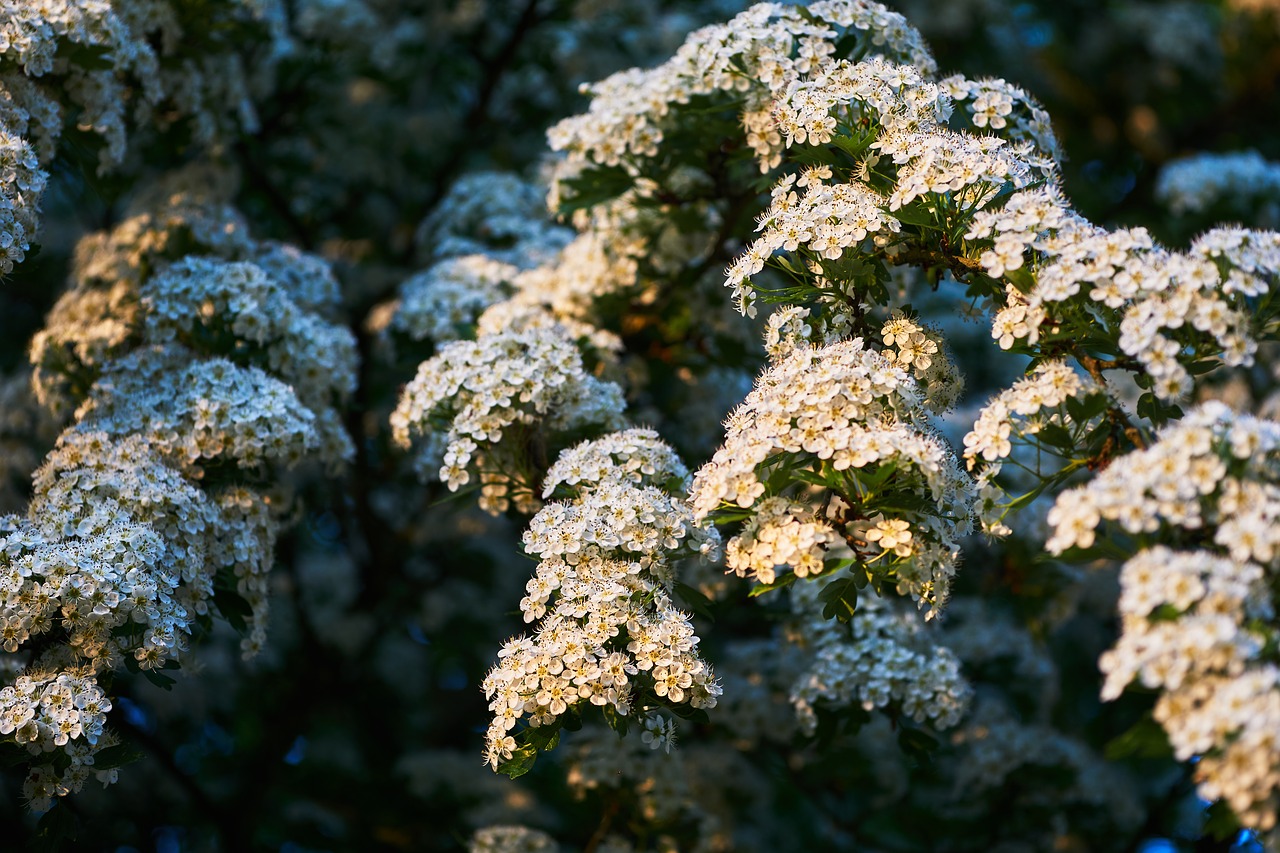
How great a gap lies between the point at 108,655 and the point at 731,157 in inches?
147

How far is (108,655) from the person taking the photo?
4.95 metres

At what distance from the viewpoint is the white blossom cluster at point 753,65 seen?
231 inches

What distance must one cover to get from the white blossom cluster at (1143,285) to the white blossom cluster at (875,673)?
6.50ft

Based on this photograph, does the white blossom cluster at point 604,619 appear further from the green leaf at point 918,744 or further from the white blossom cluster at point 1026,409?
the green leaf at point 918,744

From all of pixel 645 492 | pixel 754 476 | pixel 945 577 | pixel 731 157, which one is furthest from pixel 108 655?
pixel 731 157

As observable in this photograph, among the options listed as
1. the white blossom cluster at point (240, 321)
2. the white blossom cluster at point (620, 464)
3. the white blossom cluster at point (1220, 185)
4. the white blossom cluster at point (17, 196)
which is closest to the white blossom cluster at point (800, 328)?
the white blossom cluster at point (620, 464)

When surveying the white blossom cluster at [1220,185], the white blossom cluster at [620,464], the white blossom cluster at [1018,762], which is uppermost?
the white blossom cluster at [1220,185]

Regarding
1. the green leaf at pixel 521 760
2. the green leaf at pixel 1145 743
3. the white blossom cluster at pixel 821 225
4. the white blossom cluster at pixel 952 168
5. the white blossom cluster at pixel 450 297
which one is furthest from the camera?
the white blossom cluster at pixel 450 297

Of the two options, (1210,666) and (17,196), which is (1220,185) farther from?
(17,196)

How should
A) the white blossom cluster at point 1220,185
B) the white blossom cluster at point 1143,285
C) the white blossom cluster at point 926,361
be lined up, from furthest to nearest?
the white blossom cluster at point 1220,185 < the white blossom cluster at point 926,361 < the white blossom cluster at point 1143,285

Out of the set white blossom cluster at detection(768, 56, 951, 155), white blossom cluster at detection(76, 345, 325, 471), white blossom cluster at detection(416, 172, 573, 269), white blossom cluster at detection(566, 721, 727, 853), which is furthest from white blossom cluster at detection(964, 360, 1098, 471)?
white blossom cluster at detection(416, 172, 573, 269)

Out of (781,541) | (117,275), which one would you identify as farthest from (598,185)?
(781,541)

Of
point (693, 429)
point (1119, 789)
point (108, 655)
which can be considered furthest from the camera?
point (1119, 789)

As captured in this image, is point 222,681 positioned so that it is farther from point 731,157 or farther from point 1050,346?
point 1050,346
